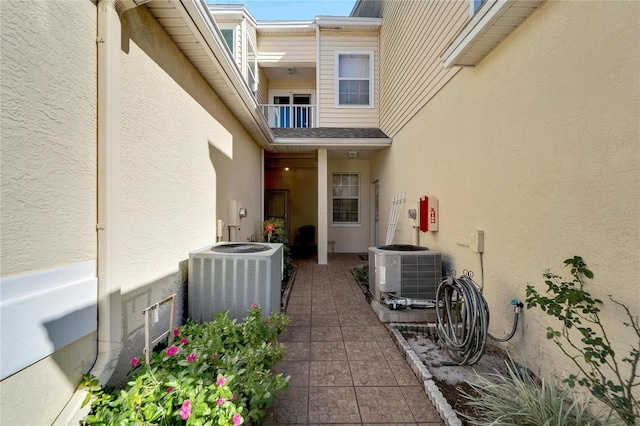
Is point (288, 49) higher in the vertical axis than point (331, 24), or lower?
lower

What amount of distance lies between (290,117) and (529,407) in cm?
803

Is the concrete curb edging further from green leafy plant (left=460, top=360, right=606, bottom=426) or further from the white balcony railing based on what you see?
the white balcony railing

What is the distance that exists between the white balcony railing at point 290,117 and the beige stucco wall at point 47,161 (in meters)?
6.64

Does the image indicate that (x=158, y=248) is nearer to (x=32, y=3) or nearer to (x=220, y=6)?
(x=32, y=3)

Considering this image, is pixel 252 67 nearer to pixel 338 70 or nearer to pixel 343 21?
pixel 338 70

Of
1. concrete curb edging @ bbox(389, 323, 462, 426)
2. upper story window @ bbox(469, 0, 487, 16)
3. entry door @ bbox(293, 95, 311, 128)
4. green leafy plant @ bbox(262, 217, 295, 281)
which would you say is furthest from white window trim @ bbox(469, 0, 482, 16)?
entry door @ bbox(293, 95, 311, 128)

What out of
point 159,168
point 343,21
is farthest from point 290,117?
point 159,168

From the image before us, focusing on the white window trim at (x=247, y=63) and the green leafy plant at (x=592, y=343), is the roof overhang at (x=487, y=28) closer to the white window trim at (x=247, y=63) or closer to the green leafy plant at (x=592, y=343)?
the green leafy plant at (x=592, y=343)

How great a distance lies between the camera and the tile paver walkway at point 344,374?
1.95m

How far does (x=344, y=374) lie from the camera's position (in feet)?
7.97

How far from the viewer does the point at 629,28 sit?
1.56 metres

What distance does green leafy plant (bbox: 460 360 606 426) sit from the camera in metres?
1.58

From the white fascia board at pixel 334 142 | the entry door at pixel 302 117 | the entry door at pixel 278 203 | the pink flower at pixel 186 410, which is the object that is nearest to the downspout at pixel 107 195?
the pink flower at pixel 186 410

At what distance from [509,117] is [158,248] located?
11.2 feet
